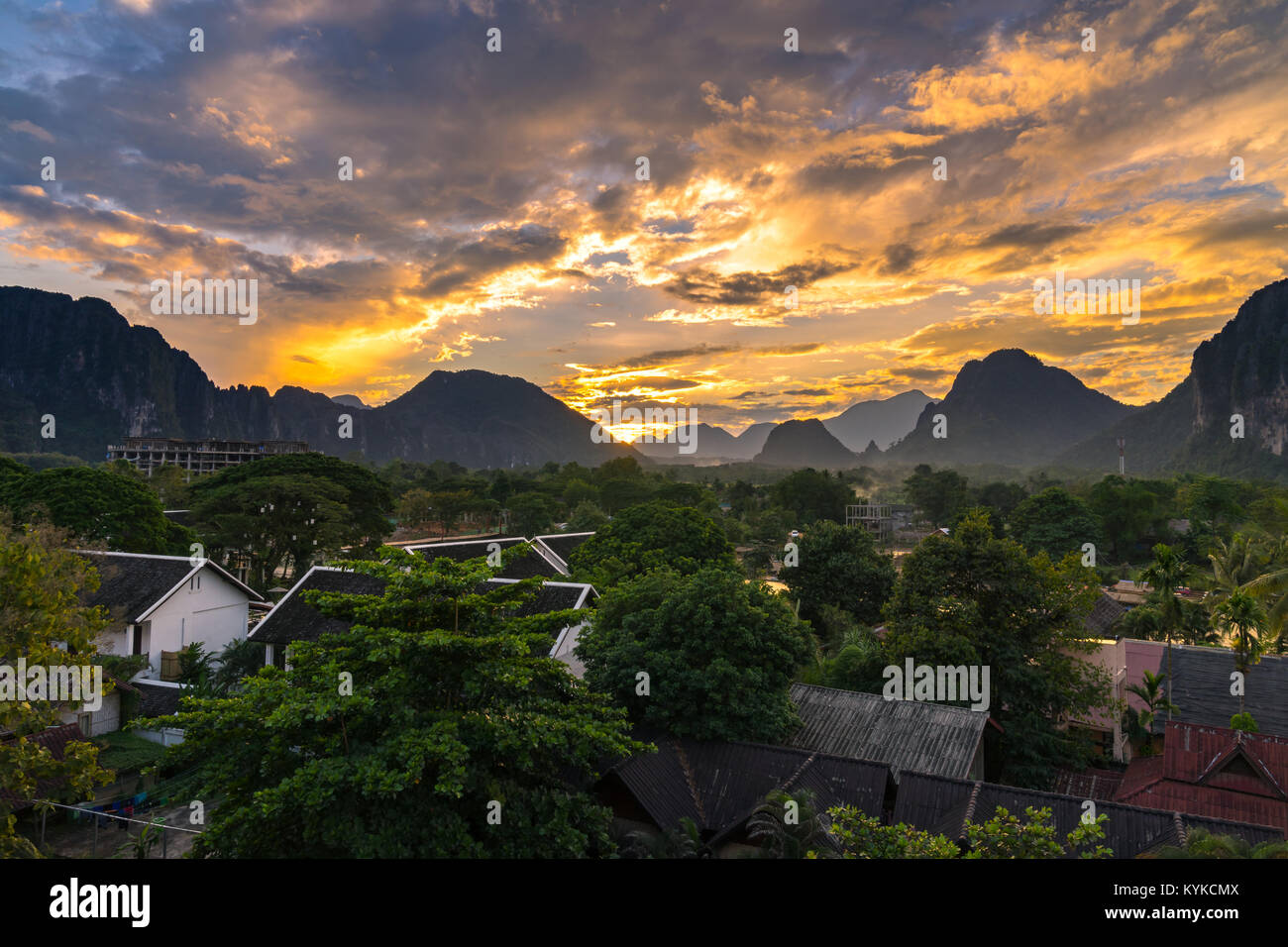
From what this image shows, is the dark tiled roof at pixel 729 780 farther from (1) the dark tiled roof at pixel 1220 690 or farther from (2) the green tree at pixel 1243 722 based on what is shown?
(1) the dark tiled roof at pixel 1220 690

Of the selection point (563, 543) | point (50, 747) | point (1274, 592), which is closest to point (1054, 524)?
point (1274, 592)

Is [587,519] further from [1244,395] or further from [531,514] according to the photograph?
[1244,395]

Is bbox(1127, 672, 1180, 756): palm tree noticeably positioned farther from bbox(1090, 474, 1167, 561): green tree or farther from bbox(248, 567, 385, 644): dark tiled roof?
bbox(1090, 474, 1167, 561): green tree

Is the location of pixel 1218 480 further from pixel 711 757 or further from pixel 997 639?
pixel 711 757

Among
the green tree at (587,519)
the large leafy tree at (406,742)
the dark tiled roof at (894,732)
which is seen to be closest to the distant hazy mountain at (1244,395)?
the green tree at (587,519)

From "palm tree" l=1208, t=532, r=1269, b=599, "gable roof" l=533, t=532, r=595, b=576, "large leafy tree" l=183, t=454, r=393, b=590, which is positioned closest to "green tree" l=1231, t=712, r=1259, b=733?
"palm tree" l=1208, t=532, r=1269, b=599

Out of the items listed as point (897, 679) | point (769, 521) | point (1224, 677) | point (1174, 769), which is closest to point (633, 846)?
point (897, 679)

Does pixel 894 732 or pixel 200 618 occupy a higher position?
pixel 200 618
